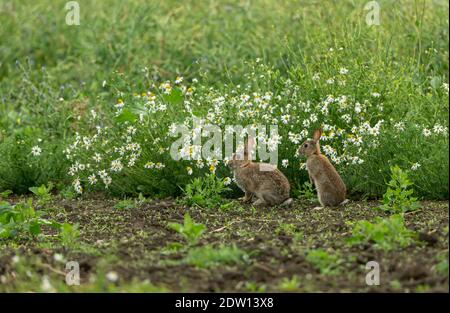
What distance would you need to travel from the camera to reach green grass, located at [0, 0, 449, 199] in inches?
300

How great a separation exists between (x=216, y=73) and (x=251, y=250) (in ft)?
20.6

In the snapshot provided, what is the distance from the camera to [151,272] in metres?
4.84

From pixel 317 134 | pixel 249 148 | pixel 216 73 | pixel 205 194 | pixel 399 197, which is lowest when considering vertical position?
pixel 205 194

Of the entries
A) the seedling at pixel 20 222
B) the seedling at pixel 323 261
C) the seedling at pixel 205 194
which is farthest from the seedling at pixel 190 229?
the seedling at pixel 205 194

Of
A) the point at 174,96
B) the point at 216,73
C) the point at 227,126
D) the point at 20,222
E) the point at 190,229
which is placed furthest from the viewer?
the point at 216,73

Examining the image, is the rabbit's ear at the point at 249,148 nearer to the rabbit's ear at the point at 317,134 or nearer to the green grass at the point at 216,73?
the green grass at the point at 216,73

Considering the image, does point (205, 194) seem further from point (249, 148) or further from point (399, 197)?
point (399, 197)

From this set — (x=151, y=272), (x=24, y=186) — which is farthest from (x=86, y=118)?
(x=151, y=272)

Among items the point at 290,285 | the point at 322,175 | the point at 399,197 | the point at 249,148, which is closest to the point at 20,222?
the point at 249,148

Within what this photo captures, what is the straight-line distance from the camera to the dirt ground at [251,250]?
4554 mm

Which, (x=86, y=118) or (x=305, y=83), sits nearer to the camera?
(x=305, y=83)

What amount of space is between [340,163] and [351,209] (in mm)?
712

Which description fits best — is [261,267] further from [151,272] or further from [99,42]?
[99,42]

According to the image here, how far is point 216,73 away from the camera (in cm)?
1128
